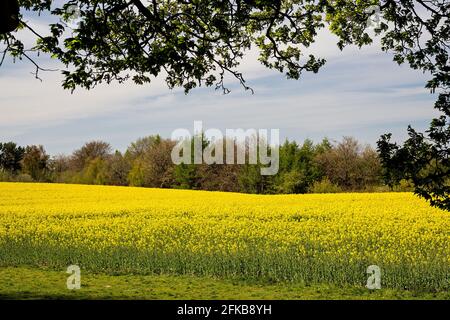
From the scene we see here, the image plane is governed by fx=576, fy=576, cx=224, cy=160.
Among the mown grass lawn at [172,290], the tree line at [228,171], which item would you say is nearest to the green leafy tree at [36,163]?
the tree line at [228,171]

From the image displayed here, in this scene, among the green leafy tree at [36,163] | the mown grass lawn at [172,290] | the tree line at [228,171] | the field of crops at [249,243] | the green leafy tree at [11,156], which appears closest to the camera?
the mown grass lawn at [172,290]

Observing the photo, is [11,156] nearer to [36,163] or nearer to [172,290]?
[36,163]

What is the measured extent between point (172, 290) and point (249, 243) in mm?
4460

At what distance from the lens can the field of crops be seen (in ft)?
47.5

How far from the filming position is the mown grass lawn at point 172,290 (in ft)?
42.3

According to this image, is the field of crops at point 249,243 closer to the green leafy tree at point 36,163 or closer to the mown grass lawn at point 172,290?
the mown grass lawn at point 172,290

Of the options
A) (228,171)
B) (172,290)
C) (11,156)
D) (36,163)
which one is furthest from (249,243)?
(11,156)

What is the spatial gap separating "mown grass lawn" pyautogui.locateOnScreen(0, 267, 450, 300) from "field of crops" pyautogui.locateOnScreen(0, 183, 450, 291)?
1.73 feet

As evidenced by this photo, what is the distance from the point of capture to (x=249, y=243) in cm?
1742

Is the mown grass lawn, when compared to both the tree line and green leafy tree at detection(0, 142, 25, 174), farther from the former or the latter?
green leafy tree at detection(0, 142, 25, 174)

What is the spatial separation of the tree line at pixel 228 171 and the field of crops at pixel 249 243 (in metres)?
29.8

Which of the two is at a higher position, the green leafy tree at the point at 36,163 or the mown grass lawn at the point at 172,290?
the green leafy tree at the point at 36,163

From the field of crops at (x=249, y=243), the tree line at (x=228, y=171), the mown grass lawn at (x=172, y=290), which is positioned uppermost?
the tree line at (x=228, y=171)

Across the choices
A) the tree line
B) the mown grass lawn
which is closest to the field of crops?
the mown grass lawn
